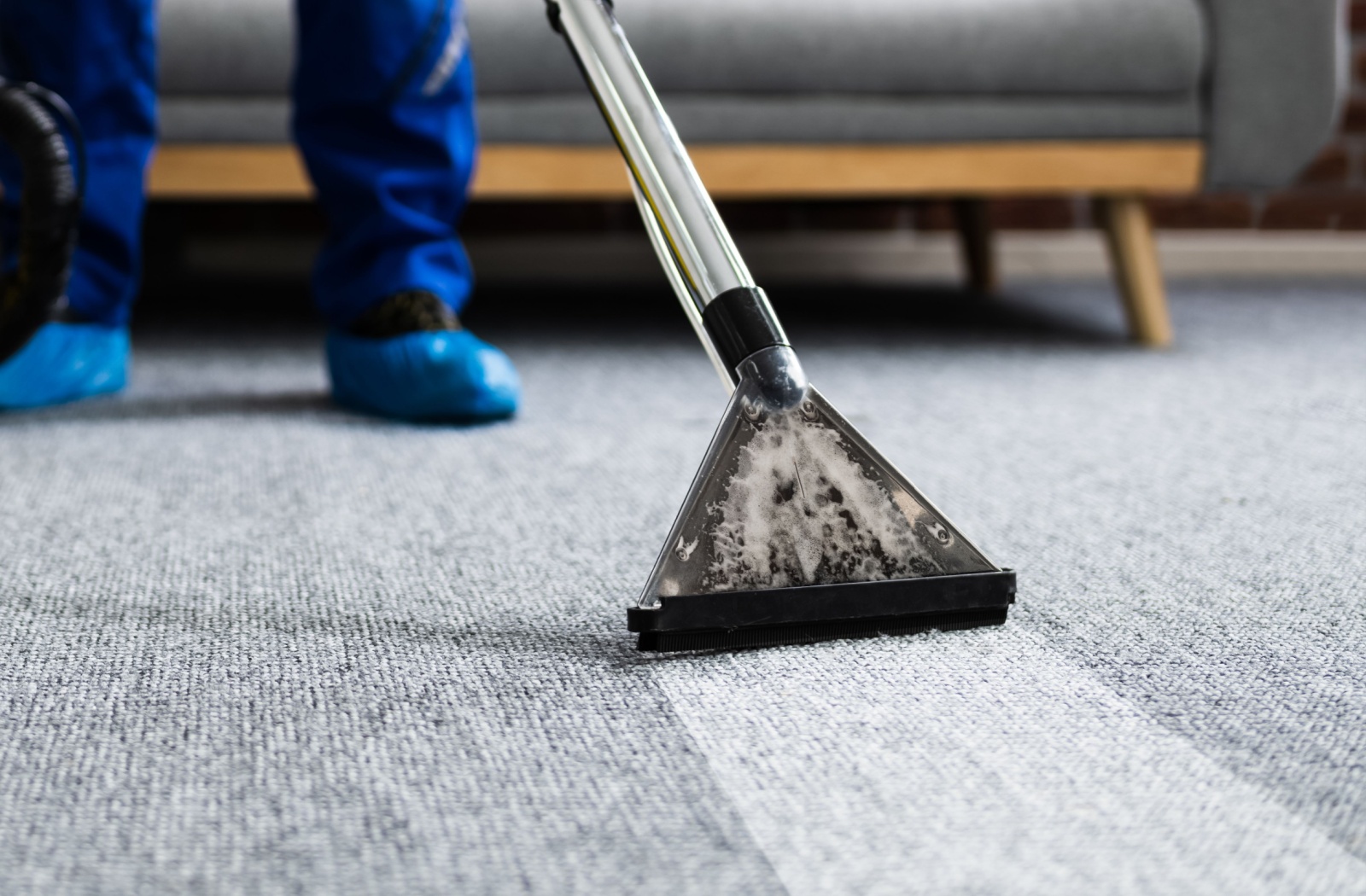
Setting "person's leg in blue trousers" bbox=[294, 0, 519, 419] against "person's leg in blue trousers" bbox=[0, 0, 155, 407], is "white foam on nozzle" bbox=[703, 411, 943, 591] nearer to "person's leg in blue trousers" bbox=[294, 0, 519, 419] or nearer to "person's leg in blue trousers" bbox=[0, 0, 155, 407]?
"person's leg in blue trousers" bbox=[294, 0, 519, 419]

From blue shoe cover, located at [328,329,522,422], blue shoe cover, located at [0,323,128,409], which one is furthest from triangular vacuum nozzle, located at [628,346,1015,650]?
blue shoe cover, located at [0,323,128,409]

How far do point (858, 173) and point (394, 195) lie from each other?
1.92ft

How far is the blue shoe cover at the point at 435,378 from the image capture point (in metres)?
1.04

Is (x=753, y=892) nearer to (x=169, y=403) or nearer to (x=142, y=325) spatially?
(x=169, y=403)

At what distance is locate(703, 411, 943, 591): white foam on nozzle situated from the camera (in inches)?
21.0

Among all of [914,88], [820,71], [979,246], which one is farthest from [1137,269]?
[979,246]

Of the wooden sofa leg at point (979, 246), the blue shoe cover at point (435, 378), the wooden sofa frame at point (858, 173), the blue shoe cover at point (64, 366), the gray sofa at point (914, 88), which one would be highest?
the gray sofa at point (914, 88)

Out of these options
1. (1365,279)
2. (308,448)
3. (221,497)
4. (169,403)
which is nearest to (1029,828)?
(221,497)

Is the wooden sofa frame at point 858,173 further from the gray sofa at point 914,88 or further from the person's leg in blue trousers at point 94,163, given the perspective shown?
A: the person's leg in blue trousers at point 94,163

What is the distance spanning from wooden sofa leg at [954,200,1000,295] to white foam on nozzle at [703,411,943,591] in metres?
1.61

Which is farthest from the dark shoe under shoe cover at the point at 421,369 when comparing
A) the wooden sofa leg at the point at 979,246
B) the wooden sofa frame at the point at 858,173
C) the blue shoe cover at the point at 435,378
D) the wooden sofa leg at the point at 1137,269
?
the wooden sofa leg at the point at 979,246

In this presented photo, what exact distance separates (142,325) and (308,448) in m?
0.83

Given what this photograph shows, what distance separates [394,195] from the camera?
3.73ft

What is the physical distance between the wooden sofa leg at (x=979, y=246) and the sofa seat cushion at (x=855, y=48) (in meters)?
0.63
